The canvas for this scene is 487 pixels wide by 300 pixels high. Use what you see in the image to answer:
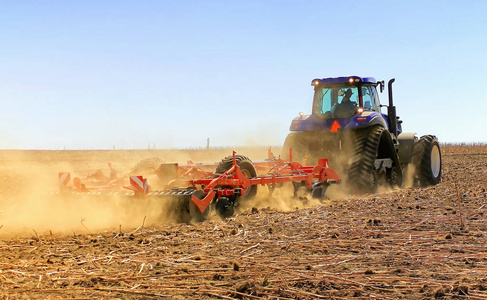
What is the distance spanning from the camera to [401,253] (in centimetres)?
589

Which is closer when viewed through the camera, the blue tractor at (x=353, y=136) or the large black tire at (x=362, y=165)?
the large black tire at (x=362, y=165)

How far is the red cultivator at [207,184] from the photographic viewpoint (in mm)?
8594

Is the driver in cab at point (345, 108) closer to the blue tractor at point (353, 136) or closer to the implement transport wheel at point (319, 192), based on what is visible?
the blue tractor at point (353, 136)

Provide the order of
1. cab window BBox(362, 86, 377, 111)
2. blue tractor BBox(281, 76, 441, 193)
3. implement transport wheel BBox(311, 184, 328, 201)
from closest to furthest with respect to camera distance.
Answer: implement transport wheel BBox(311, 184, 328, 201), blue tractor BBox(281, 76, 441, 193), cab window BBox(362, 86, 377, 111)

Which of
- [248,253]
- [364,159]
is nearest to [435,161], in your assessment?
[364,159]

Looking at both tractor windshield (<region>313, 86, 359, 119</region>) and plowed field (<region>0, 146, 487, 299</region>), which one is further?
tractor windshield (<region>313, 86, 359, 119</region>)

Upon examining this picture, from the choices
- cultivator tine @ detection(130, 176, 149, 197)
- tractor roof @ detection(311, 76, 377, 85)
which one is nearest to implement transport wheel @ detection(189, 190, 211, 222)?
cultivator tine @ detection(130, 176, 149, 197)

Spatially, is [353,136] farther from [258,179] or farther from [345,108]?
[258,179]

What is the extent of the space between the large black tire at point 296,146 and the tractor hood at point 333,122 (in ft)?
1.13

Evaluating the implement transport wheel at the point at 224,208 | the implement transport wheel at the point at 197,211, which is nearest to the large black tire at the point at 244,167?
the implement transport wheel at the point at 224,208

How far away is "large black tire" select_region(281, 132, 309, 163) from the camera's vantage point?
44.2ft

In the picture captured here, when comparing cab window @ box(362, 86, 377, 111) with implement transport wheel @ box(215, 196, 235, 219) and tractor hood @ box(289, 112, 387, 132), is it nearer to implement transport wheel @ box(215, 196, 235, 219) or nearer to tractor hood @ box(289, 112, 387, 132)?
tractor hood @ box(289, 112, 387, 132)

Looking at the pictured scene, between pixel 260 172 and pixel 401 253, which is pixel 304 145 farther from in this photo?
pixel 401 253

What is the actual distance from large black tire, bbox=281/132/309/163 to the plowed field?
359cm
